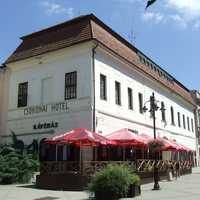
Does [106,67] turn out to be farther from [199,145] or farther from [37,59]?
[199,145]

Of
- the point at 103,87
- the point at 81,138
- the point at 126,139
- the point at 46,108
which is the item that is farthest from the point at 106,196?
the point at 46,108

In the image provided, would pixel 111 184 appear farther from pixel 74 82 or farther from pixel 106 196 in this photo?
pixel 74 82

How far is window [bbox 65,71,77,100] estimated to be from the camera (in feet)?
78.2

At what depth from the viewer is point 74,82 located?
23906mm

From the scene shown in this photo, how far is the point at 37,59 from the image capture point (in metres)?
26.1

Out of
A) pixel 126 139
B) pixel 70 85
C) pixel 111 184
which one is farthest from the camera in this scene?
pixel 70 85

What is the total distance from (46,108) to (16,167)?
5.16 meters

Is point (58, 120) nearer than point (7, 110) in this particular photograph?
Yes

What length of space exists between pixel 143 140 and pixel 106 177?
8.77 meters

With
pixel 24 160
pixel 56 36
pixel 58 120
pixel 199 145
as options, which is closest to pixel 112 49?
pixel 56 36

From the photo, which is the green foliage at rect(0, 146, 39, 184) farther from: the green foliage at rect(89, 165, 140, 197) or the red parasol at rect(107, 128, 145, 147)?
the green foliage at rect(89, 165, 140, 197)

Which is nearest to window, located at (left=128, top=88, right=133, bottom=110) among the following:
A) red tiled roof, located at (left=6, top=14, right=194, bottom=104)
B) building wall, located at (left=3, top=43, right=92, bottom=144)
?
red tiled roof, located at (left=6, top=14, right=194, bottom=104)

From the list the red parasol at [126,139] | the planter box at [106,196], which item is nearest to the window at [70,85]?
the red parasol at [126,139]

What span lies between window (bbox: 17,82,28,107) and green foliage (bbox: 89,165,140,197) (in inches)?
543
